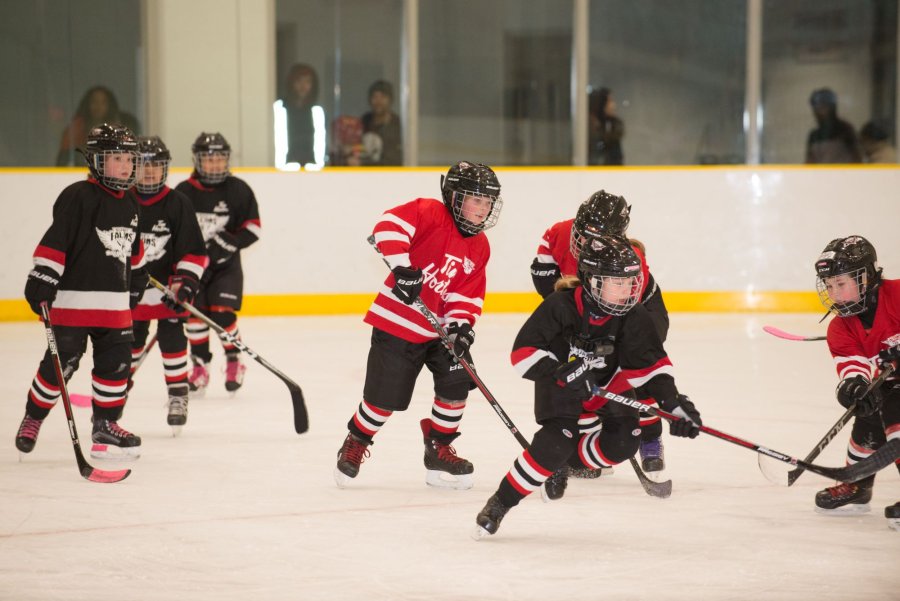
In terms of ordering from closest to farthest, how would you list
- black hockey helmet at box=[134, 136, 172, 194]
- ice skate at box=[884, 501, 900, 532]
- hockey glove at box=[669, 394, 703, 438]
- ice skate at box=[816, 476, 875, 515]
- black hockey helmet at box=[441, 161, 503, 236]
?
hockey glove at box=[669, 394, 703, 438] → ice skate at box=[884, 501, 900, 532] → ice skate at box=[816, 476, 875, 515] → black hockey helmet at box=[441, 161, 503, 236] → black hockey helmet at box=[134, 136, 172, 194]

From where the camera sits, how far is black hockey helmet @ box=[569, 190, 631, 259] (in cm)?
332

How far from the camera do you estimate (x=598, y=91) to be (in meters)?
8.54

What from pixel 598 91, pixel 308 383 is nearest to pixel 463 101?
pixel 598 91

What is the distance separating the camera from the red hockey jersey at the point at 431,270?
10.8 feet

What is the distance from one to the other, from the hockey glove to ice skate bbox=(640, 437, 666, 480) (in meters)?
0.67

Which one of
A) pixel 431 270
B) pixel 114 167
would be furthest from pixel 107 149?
pixel 431 270

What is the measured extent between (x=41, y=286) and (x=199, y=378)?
5.46 ft

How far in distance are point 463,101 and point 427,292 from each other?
214 inches

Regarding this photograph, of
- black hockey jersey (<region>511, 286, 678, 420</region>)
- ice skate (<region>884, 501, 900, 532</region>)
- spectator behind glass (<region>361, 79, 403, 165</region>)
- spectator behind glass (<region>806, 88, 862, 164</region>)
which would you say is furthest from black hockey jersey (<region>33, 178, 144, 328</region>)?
spectator behind glass (<region>806, 88, 862, 164</region>)

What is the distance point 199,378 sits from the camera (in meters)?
4.95

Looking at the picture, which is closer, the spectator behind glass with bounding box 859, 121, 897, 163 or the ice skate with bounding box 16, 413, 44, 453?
the ice skate with bounding box 16, 413, 44, 453

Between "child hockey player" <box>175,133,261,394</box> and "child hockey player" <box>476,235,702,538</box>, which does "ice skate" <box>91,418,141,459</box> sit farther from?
"child hockey player" <box>476,235,702,538</box>

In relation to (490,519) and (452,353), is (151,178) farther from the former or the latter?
(490,519)

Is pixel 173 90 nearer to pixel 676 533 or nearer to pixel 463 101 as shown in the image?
pixel 463 101
